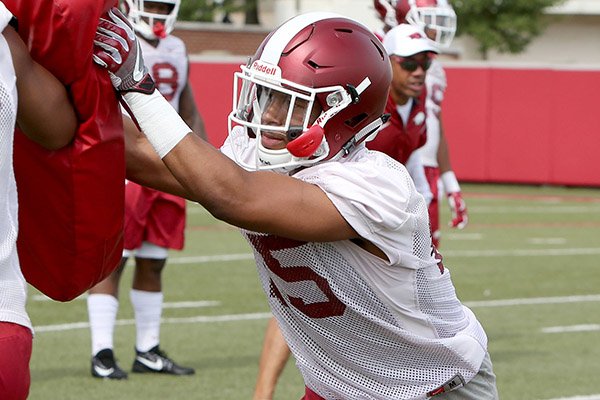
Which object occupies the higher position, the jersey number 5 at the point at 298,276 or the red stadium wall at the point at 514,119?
the jersey number 5 at the point at 298,276

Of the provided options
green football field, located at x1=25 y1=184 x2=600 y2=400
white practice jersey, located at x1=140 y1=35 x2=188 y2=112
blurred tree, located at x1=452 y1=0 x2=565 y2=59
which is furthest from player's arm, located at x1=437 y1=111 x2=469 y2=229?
blurred tree, located at x1=452 y1=0 x2=565 y2=59

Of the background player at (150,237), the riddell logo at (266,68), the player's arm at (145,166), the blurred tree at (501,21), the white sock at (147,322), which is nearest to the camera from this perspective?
the riddell logo at (266,68)

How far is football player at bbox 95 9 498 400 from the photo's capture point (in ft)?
9.71

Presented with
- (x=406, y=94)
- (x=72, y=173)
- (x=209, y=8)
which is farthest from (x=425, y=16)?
(x=209, y=8)

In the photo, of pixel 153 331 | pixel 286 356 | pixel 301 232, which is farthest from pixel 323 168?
pixel 153 331

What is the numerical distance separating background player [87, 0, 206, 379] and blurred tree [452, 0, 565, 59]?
26.4 m

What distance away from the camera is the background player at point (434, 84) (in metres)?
7.29

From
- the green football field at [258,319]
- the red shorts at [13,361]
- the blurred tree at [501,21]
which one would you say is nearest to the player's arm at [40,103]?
the red shorts at [13,361]

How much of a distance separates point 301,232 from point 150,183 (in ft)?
1.93

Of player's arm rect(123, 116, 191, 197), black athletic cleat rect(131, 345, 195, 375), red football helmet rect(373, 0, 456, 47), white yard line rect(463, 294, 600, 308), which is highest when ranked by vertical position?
player's arm rect(123, 116, 191, 197)

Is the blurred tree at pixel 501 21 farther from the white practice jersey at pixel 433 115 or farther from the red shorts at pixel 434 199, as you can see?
the red shorts at pixel 434 199

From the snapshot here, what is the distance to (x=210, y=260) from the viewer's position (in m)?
10.6

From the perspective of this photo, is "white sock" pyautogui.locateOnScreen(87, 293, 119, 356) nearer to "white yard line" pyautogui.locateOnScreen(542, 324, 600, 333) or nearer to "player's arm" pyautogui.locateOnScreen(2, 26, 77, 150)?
"white yard line" pyautogui.locateOnScreen(542, 324, 600, 333)

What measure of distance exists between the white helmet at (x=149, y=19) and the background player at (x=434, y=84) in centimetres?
118
